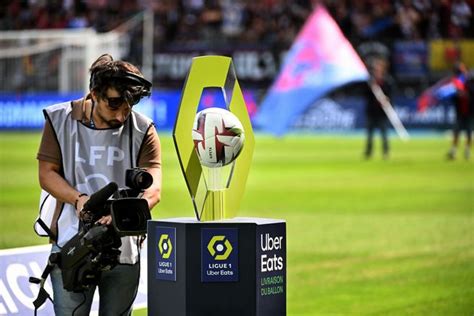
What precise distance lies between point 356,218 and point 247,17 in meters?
28.3

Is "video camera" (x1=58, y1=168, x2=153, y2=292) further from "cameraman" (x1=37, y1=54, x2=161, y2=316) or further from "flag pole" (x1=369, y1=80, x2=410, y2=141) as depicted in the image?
"flag pole" (x1=369, y1=80, x2=410, y2=141)

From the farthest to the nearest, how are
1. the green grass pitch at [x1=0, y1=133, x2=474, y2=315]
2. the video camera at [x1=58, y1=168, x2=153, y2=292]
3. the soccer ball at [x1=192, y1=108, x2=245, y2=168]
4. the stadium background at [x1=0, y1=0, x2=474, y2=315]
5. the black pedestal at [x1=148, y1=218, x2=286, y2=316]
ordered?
the stadium background at [x1=0, y1=0, x2=474, y2=315] < the green grass pitch at [x1=0, y1=133, x2=474, y2=315] < the soccer ball at [x1=192, y1=108, x2=245, y2=168] < the black pedestal at [x1=148, y1=218, x2=286, y2=316] < the video camera at [x1=58, y1=168, x2=153, y2=292]

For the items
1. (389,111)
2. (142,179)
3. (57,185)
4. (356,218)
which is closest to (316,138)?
(389,111)

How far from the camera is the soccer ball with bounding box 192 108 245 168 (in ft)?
21.4

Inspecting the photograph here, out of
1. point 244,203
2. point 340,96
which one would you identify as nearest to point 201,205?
point 244,203

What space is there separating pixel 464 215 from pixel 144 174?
12.3 m

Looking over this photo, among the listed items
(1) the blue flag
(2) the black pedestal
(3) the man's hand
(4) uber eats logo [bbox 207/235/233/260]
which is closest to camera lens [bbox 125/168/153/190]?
(3) the man's hand

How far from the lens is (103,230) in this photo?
19.2 ft

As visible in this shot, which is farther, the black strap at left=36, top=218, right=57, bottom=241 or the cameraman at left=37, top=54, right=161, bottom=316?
the black strap at left=36, top=218, right=57, bottom=241

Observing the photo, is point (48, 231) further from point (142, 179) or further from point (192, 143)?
point (192, 143)

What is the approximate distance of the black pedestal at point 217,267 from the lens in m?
6.15

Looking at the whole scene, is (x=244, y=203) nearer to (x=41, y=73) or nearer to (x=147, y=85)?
(x=147, y=85)

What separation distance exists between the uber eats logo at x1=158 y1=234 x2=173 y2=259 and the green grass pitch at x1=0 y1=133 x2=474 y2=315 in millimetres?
4016

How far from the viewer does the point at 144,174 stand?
5.88 m
